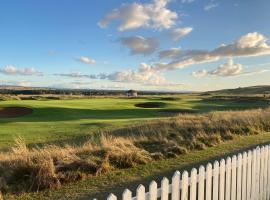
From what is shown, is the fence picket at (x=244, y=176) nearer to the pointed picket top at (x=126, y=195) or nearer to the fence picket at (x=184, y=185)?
the fence picket at (x=184, y=185)

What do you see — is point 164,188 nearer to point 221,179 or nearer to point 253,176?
point 221,179

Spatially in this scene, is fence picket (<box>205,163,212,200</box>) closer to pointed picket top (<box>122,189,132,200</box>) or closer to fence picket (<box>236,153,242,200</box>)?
fence picket (<box>236,153,242,200</box>)

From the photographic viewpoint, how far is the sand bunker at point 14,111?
3312 cm

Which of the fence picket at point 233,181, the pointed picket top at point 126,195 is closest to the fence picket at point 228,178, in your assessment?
the fence picket at point 233,181

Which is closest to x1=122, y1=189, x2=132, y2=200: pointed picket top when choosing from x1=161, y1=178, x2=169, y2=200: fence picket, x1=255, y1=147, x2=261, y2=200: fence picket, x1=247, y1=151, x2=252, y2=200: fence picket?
x1=161, y1=178, x2=169, y2=200: fence picket

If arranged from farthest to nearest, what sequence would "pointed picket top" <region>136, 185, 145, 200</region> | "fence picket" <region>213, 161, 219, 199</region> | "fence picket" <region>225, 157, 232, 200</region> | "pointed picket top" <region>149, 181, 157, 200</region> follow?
"fence picket" <region>225, 157, 232, 200</region> → "fence picket" <region>213, 161, 219, 199</region> → "pointed picket top" <region>149, 181, 157, 200</region> → "pointed picket top" <region>136, 185, 145, 200</region>

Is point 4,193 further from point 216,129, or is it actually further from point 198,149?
point 216,129

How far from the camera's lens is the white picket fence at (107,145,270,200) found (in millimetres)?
4504

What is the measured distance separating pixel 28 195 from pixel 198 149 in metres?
6.81

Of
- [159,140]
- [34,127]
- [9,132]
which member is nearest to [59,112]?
[34,127]

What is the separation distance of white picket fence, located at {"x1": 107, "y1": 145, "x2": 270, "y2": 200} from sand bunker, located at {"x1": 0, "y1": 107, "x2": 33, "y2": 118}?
2904 cm

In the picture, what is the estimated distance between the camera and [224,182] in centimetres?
589

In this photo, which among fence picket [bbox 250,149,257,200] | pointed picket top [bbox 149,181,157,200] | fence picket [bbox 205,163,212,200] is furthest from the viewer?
fence picket [bbox 250,149,257,200]

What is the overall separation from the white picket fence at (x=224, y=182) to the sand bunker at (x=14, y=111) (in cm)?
2904
